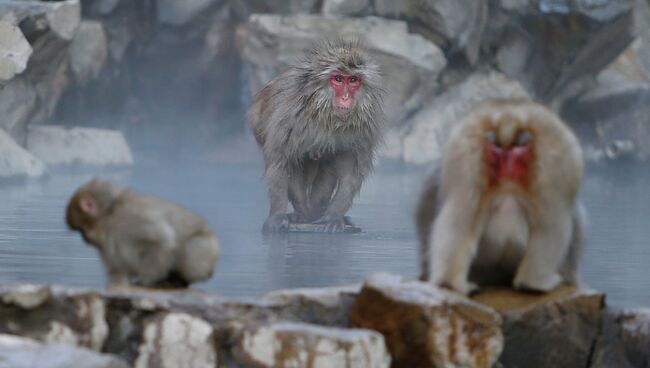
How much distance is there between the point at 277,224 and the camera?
6.89 m

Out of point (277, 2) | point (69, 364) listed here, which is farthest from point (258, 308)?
point (277, 2)

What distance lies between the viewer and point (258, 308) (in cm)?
298

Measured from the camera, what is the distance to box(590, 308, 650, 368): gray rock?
3.26 m

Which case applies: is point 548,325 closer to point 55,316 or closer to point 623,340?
point 623,340

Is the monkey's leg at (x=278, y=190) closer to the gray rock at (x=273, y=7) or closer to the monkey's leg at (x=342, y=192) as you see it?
the monkey's leg at (x=342, y=192)

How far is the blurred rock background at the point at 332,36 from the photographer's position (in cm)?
1435

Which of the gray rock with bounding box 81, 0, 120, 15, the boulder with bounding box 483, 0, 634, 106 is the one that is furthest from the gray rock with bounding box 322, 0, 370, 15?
the gray rock with bounding box 81, 0, 120, 15

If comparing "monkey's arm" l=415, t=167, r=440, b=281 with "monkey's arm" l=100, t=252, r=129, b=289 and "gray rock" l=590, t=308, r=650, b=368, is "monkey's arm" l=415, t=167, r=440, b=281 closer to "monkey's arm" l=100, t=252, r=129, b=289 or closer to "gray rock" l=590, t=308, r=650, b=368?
"gray rock" l=590, t=308, r=650, b=368

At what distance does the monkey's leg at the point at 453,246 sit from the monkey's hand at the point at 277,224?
3775 mm

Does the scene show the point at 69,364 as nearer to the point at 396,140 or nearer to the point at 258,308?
the point at 258,308

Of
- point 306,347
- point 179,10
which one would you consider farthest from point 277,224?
point 179,10

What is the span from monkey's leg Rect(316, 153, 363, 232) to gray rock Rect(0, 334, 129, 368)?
441cm

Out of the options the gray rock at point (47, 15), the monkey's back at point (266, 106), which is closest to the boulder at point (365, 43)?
the gray rock at point (47, 15)

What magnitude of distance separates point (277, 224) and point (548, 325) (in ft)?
12.7
